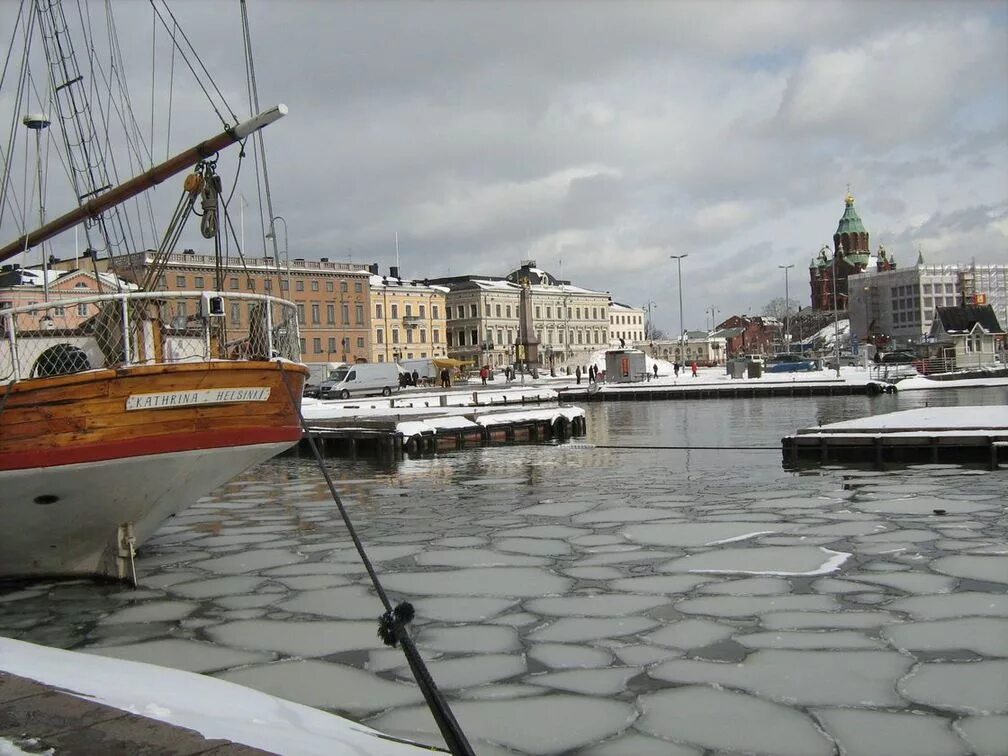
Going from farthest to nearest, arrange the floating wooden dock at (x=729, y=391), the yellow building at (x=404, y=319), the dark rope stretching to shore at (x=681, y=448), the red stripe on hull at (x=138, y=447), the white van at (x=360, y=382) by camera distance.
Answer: the yellow building at (x=404, y=319) → the white van at (x=360, y=382) → the floating wooden dock at (x=729, y=391) → the dark rope stretching to shore at (x=681, y=448) → the red stripe on hull at (x=138, y=447)

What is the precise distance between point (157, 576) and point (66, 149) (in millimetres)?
10553

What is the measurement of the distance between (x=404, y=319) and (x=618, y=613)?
346 feet

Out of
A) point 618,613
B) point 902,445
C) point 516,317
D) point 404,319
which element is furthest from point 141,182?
point 516,317

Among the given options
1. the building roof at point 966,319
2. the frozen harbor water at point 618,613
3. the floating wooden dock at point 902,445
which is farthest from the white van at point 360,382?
the building roof at point 966,319

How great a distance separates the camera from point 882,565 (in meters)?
8.62

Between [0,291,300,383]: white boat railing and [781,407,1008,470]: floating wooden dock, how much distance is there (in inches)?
416

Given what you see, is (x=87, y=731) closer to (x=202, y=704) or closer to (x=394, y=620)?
(x=202, y=704)

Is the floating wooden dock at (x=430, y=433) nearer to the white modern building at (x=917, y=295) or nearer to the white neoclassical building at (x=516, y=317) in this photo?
the white neoclassical building at (x=516, y=317)

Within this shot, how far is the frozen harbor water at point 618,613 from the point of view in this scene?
5219 mm

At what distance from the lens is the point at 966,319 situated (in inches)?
3381

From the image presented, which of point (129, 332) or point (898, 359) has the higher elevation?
point (898, 359)

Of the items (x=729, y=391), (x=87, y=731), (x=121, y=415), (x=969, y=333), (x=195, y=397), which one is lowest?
(x=87, y=731)

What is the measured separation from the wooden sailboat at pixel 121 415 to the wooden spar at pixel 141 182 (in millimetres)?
4410

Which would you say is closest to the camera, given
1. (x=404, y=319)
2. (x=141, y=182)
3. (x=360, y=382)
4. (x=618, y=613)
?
(x=618, y=613)
